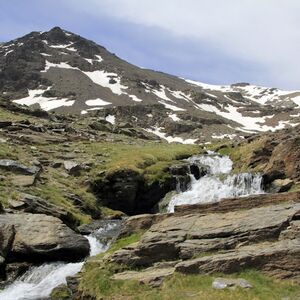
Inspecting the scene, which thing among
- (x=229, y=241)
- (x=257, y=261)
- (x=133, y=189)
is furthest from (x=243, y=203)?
(x=133, y=189)

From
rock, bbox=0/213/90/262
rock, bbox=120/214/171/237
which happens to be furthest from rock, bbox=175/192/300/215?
rock, bbox=0/213/90/262

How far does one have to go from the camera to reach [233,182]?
6116 cm

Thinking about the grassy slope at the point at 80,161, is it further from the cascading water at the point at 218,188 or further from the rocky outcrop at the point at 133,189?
the cascading water at the point at 218,188

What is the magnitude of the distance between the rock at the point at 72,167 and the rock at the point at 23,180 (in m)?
11.8

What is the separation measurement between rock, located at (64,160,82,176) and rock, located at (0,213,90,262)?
94.2ft

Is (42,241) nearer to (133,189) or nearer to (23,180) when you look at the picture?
(23,180)

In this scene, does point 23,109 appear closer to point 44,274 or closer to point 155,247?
point 44,274

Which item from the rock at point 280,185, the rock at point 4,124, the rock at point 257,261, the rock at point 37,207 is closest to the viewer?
the rock at point 257,261

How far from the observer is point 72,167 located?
215ft

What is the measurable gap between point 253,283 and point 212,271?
6.53 feet

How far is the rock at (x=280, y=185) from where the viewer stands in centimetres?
5547

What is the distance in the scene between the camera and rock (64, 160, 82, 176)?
64.6 meters

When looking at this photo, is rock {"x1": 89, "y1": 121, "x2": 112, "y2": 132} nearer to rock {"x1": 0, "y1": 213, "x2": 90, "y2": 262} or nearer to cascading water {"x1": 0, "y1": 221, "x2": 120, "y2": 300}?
rock {"x1": 0, "y1": 213, "x2": 90, "y2": 262}

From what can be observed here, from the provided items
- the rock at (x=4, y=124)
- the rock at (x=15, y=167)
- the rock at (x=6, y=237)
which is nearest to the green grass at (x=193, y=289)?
the rock at (x=6, y=237)
